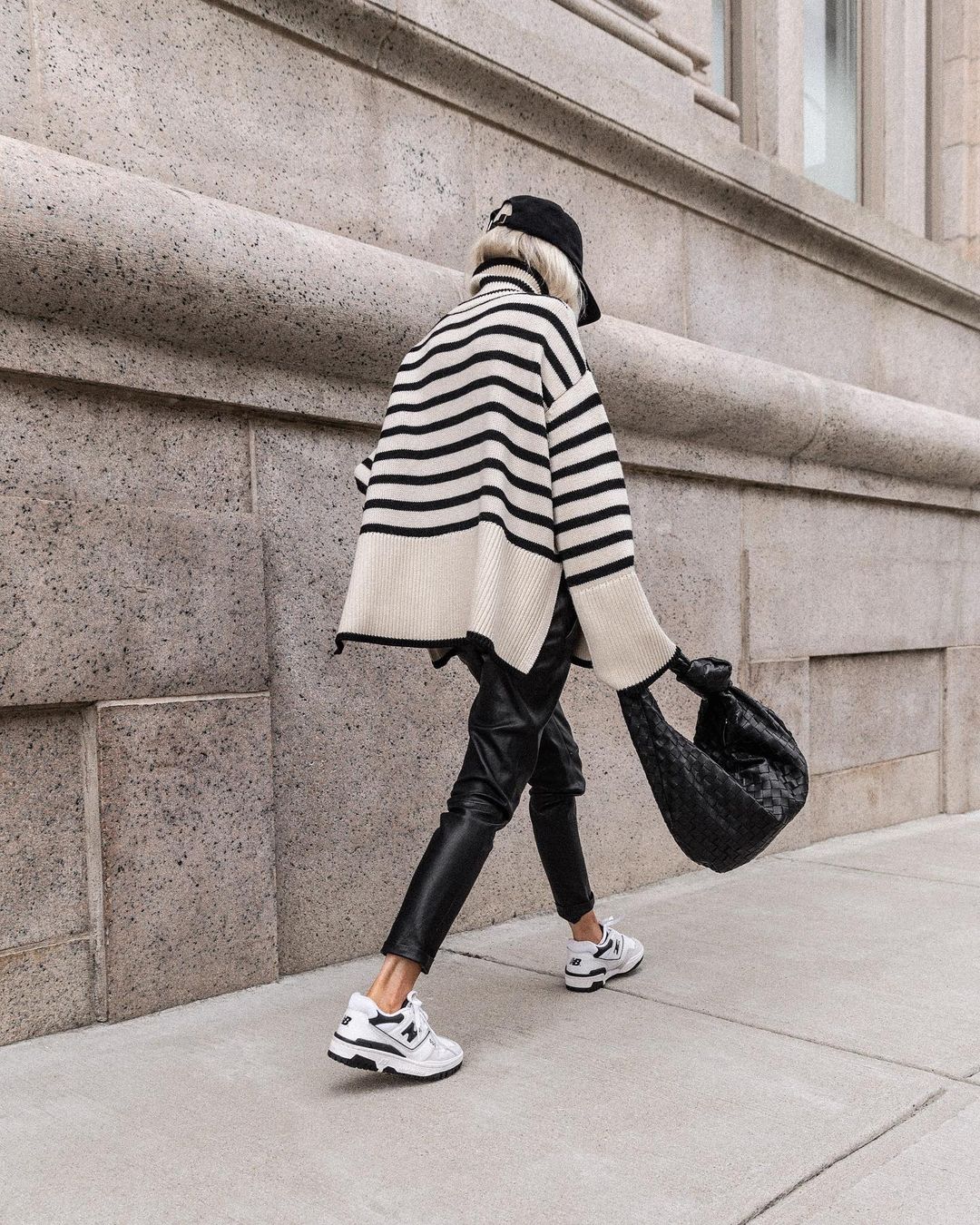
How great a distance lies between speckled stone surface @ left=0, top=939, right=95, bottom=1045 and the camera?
8.69 ft

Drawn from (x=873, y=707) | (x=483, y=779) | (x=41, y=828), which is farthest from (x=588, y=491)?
(x=873, y=707)

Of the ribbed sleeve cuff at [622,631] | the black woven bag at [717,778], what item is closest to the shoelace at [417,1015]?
the black woven bag at [717,778]

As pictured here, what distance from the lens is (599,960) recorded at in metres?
3.11

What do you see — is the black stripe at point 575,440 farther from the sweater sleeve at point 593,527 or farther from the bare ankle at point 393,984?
the bare ankle at point 393,984

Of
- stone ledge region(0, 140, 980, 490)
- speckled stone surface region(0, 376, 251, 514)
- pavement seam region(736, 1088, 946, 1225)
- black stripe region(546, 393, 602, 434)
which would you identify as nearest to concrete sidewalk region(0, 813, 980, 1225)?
pavement seam region(736, 1088, 946, 1225)

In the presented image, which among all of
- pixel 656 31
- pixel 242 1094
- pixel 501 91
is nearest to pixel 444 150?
pixel 501 91

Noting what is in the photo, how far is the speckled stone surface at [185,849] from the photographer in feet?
9.23

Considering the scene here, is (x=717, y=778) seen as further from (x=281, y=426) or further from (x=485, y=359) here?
(x=281, y=426)

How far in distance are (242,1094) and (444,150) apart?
2871 millimetres

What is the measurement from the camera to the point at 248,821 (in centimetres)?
308

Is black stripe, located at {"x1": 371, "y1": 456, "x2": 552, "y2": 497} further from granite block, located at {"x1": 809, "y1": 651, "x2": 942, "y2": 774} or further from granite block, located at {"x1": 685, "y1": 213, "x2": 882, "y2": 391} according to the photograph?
granite block, located at {"x1": 809, "y1": 651, "x2": 942, "y2": 774}

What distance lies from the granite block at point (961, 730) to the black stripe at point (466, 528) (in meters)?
4.21

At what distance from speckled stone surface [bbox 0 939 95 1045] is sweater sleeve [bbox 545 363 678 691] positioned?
142cm

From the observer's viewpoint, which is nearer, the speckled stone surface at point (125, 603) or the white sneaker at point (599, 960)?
the speckled stone surface at point (125, 603)
